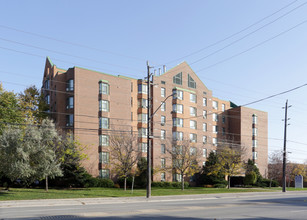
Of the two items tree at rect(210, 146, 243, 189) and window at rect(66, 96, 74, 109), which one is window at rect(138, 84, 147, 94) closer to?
window at rect(66, 96, 74, 109)

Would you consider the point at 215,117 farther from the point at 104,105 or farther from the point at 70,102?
the point at 70,102

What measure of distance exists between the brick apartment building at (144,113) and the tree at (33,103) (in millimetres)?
1306

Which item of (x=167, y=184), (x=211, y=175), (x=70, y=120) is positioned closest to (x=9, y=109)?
(x=70, y=120)

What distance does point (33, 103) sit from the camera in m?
53.4

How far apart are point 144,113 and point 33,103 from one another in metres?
18.1

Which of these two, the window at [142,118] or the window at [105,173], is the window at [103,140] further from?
the window at [142,118]

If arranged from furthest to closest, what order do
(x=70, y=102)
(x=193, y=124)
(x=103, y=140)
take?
(x=193, y=124)
(x=103, y=140)
(x=70, y=102)

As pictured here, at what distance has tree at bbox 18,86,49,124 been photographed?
48.6 m

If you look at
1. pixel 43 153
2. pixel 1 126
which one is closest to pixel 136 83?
pixel 1 126

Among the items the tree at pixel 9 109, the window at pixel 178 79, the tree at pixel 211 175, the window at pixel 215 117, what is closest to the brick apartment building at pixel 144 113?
the window at pixel 178 79

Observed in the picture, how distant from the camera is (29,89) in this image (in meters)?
54.4

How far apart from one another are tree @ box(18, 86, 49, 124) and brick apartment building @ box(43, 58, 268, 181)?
1306mm

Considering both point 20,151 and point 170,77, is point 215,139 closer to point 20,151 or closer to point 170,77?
→ point 170,77

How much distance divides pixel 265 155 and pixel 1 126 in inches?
2230
